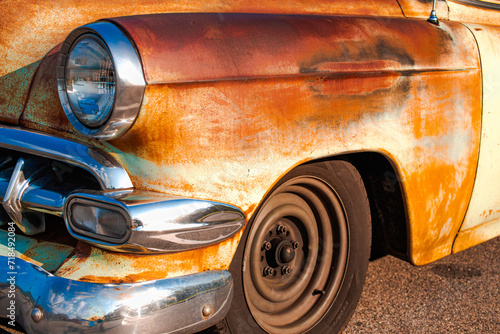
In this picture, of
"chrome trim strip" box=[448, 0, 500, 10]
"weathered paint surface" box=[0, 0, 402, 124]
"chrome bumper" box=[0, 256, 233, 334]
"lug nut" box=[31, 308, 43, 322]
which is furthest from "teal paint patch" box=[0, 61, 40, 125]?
"chrome trim strip" box=[448, 0, 500, 10]

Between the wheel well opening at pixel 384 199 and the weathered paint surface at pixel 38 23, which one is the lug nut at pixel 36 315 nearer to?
the weathered paint surface at pixel 38 23

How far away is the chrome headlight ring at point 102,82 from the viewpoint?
1.26m

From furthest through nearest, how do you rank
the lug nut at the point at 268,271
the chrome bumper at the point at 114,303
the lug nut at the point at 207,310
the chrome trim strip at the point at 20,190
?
the lug nut at the point at 268,271
the chrome trim strip at the point at 20,190
the lug nut at the point at 207,310
the chrome bumper at the point at 114,303

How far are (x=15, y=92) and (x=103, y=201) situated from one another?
0.58 meters

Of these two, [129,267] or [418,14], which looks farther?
[418,14]

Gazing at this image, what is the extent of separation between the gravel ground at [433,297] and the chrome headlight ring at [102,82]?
1.30 m

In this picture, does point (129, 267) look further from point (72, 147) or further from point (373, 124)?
point (373, 124)

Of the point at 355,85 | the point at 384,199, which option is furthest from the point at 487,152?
the point at 355,85

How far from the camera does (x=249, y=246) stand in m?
1.59

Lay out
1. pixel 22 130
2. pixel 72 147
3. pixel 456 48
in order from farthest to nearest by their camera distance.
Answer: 1. pixel 456 48
2. pixel 22 130
3. pixel 72 147

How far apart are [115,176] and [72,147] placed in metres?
0.16

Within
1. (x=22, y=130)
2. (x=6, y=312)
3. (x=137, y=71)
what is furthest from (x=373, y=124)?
(x=6, y=312)

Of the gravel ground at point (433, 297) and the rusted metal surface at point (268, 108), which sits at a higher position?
the rusted metal surface at point (268, 108)

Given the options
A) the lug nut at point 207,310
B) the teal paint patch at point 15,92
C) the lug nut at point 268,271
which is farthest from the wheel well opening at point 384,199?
the teal paint patch at point 15,92
